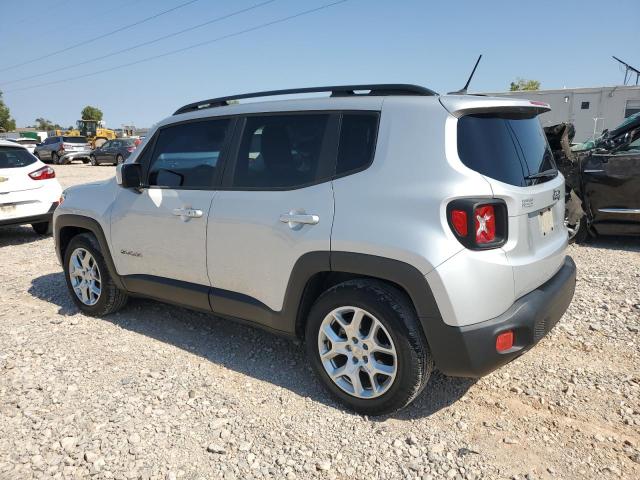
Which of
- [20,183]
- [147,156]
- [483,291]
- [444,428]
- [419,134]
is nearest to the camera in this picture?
[483,291]

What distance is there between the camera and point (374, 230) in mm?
2521

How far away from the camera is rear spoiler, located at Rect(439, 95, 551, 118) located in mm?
2508

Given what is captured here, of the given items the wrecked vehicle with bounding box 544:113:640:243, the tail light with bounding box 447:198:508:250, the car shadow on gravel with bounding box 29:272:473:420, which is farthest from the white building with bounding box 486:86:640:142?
the tail light with bounding box 447:198:508:250

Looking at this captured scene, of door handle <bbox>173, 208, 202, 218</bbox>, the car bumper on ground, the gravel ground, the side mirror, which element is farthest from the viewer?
the car bumper on ground

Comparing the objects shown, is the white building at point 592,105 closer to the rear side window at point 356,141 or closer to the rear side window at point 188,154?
the rear side window at point 188,154

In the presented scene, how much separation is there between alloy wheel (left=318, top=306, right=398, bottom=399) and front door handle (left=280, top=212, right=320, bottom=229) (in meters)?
0.52

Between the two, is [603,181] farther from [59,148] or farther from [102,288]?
[59,148]

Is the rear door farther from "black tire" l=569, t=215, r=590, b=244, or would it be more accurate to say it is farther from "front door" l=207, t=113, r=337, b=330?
Result: "black tire" l=569, t=215, r=590, b=244

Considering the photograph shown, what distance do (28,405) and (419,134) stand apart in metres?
2.86

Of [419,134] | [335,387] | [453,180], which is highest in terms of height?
[419,134]

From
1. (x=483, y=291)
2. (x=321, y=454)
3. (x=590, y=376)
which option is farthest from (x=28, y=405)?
(x=590, y=376)

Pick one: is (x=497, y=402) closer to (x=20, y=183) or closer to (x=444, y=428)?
(x=444, y=428)

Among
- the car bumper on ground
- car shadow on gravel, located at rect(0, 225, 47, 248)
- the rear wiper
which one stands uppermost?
the rear wiper

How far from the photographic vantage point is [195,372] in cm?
338
